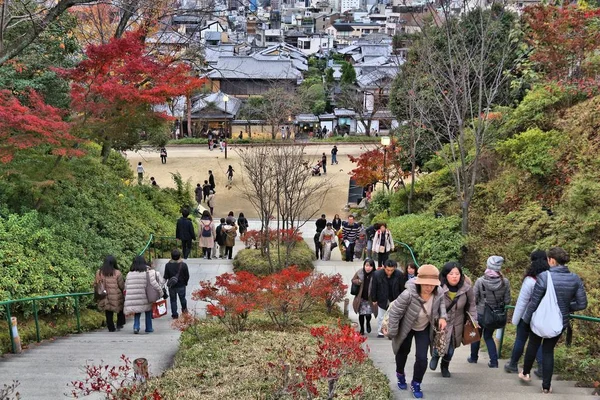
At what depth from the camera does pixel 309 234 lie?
22391 mm

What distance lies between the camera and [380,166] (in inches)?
901

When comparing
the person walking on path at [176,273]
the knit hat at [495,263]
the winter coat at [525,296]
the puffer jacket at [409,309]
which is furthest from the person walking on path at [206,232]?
the winter coat at [525,296]

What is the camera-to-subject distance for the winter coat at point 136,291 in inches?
349

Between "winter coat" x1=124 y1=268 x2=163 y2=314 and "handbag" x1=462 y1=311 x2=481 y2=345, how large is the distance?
4490 mm

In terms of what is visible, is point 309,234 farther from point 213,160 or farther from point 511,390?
point 511,390

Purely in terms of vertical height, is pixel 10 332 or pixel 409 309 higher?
pixel 409 309

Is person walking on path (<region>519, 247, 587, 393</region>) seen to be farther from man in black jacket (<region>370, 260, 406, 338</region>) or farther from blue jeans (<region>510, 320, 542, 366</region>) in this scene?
man in black jacket (<region>370, 260, 406, 338</region>)

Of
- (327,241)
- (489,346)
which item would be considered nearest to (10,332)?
(489,346)

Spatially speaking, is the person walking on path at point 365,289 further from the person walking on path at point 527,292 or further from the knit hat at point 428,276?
the knit hat at point 428,276

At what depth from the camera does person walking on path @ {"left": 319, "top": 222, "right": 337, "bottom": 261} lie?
50.8 feet

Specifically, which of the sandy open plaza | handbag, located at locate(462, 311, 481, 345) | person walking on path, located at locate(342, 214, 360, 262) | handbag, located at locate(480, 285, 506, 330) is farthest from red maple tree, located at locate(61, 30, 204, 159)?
the sandy open plaza

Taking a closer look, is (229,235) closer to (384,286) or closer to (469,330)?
(384,286)

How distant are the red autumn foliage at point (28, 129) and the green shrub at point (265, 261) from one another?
460 centimetres

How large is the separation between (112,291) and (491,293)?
513cm
